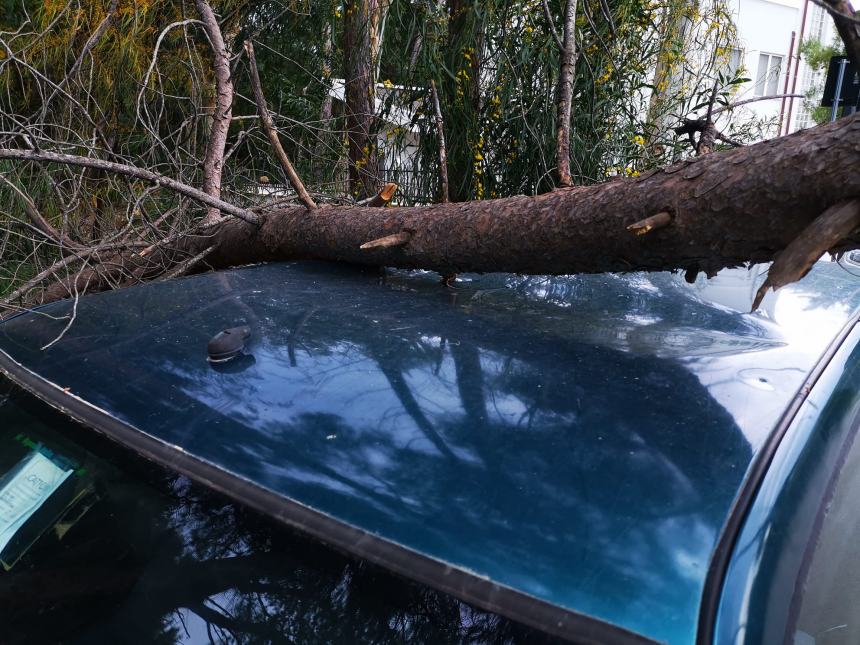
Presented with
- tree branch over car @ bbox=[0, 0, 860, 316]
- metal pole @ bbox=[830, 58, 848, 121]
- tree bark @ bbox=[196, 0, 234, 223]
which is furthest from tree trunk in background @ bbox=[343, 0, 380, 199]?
metal pole @ bbox=[830, 58, 848, 121]

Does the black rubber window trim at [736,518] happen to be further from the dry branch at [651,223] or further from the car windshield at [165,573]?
the dry branch at [651,223]

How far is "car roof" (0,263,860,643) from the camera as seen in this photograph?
0.90 metres

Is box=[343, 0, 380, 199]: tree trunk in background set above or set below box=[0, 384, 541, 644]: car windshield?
above

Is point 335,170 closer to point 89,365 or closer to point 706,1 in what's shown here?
point 706,1

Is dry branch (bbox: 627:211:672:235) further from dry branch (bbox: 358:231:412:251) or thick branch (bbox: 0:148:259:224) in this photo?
thick branch (bbox: 0:148:259:224)

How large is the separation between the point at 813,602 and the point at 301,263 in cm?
197

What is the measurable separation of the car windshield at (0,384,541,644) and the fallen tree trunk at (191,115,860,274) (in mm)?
1013

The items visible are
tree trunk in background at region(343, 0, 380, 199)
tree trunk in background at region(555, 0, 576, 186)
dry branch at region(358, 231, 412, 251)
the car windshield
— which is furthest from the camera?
tree trunk in background at region(343, 0, 380, 199)

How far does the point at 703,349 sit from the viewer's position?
4.91 feet

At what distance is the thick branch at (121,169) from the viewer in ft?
8.40

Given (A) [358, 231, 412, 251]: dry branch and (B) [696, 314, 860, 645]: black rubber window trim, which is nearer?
(B) [696, 314, 860, 645]: black rubber window trim

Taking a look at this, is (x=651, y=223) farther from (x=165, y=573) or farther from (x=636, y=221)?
(x=165, y=573)

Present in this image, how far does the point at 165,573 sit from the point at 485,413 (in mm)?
534

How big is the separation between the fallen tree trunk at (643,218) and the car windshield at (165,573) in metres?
1.01
